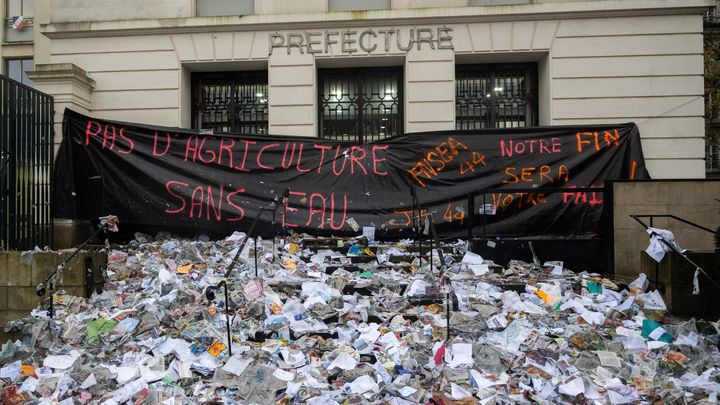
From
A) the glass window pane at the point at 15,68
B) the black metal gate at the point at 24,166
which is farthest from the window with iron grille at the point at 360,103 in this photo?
the glass window pane at the point at 15,68

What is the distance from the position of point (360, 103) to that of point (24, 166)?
727cm

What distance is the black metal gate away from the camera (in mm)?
8180

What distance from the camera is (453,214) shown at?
364 inches

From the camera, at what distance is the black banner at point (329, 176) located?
365 inches

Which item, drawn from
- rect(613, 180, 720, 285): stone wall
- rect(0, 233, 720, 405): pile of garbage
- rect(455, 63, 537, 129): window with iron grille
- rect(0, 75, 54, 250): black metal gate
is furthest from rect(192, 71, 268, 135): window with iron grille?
rect(613, 180, 720, 285): stone wall

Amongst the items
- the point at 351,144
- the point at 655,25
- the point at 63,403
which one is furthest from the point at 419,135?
the point at 63,403

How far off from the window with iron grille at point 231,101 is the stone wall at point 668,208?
27.3ft

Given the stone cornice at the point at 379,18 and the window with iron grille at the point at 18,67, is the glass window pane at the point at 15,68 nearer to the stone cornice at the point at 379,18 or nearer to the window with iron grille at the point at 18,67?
the window with iron grille at the point at 18,67

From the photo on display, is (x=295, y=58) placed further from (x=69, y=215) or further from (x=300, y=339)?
(x=300, y=339)

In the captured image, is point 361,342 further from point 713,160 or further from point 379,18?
point 713,160

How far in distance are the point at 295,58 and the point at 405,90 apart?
9.07 feet

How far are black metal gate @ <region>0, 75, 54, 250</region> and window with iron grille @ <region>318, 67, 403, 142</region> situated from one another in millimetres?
5959

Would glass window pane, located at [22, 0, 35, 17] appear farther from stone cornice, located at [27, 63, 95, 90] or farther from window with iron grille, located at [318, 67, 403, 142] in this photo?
window with iron grille, located at [318, 67, 403, 142]

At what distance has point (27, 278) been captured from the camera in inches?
256
